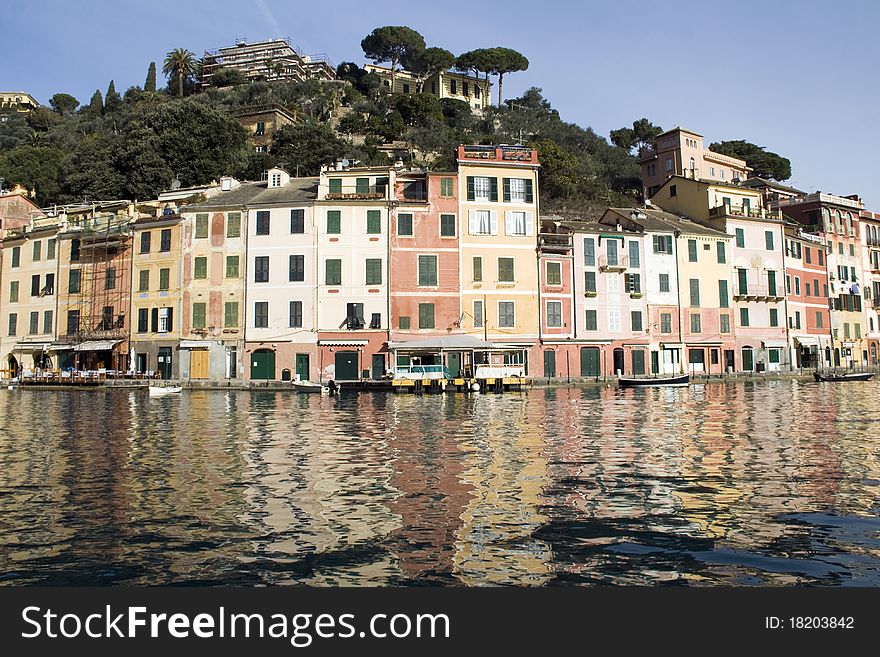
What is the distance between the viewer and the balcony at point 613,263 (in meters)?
55.8

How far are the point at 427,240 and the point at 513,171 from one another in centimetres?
812

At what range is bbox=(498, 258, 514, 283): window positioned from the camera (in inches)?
2087

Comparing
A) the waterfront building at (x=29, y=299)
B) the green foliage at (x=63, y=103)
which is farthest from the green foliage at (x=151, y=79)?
the waterfront building at (x=29, y=299)

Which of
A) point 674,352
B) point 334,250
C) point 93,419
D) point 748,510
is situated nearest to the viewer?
point 748,510

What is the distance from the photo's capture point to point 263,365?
51.1m

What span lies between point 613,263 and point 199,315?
30.1 meters

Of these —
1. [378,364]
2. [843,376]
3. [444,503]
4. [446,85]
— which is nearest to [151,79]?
[446,85]

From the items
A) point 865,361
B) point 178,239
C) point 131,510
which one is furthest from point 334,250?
point 865,361

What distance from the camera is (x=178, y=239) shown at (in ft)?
173

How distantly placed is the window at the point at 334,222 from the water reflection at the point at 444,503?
92.4 ft

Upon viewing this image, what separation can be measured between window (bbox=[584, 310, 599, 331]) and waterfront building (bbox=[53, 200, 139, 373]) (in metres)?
32.7

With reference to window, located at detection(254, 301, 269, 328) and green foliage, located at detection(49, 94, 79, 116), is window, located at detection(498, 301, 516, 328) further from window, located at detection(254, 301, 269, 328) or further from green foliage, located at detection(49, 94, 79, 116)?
green foliage, located at detection(49, 94, 79, 116)

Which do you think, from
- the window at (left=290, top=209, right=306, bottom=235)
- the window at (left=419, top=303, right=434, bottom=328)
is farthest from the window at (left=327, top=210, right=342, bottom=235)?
the window at (left=419, top=303, right=434, bottom=328)

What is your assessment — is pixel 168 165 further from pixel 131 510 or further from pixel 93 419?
pixel 131 510
